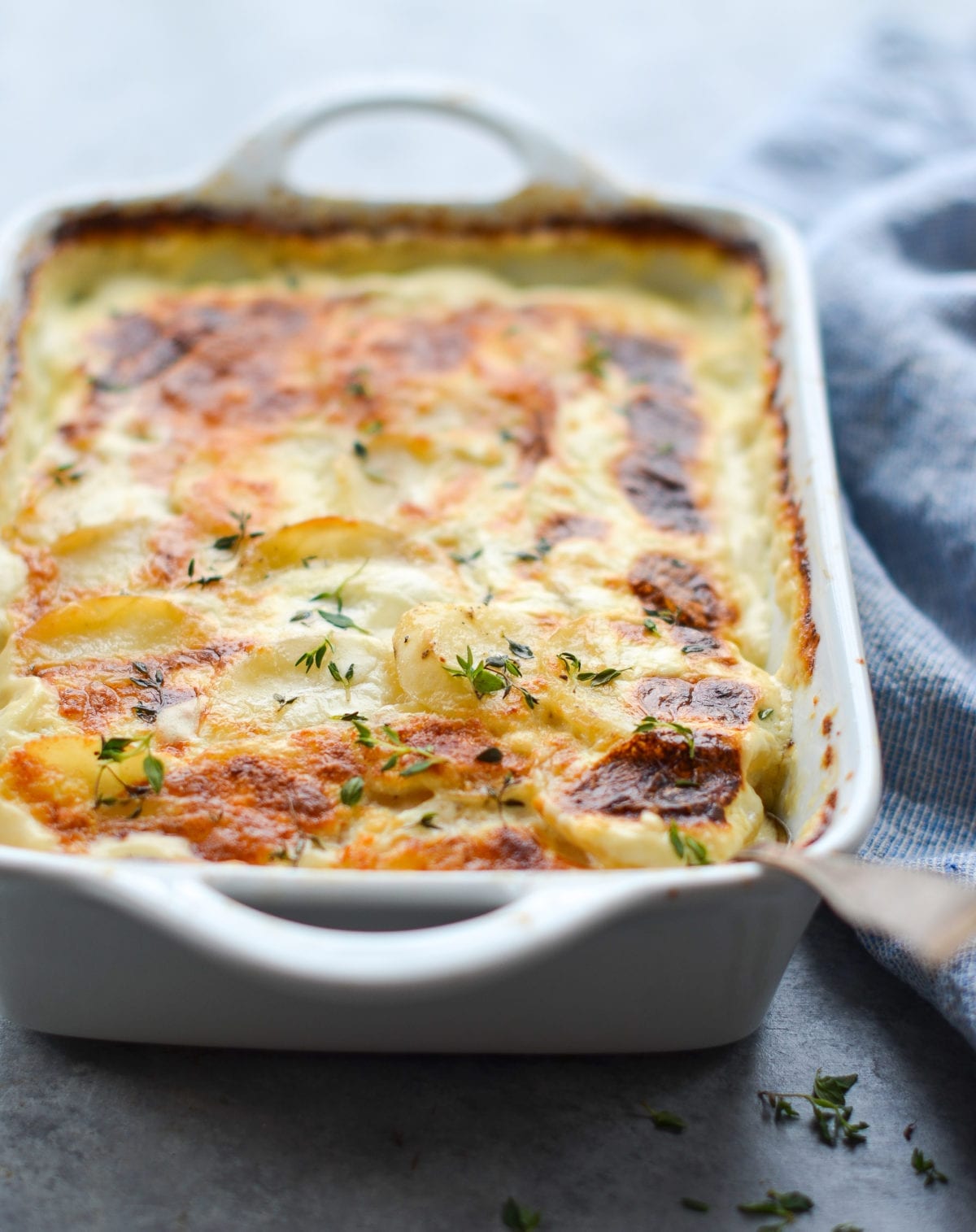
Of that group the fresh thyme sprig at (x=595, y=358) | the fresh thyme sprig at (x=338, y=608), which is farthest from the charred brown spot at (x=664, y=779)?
the fresh thyme sprig at (x=595, y=358)

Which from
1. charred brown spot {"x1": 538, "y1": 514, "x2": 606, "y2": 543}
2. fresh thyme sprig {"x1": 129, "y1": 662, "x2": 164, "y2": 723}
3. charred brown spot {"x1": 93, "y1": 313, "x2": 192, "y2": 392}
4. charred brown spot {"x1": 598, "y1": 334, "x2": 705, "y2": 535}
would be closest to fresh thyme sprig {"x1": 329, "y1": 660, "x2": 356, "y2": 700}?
fresh thyme sprig {"x1": 129, "y1": 662, "x2": 164, "y2": 723}

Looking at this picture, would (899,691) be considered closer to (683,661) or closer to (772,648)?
(772,648)

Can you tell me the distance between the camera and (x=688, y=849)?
70.9 inches

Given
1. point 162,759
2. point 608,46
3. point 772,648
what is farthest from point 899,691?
point 608,46

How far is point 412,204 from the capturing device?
316cm

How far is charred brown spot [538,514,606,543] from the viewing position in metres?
2.40

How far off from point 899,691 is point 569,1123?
0.99 metres

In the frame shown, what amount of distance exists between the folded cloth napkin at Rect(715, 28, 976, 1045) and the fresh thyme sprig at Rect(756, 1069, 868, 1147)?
0.20 m

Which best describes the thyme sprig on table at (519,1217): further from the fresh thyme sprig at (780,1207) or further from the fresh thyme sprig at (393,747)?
the fresh thyme sprig at (393,747)

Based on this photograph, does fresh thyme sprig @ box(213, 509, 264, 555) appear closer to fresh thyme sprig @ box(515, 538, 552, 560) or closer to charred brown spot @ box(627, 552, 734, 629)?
fresh thyme sprig @ box(515, 538, 552, 560)

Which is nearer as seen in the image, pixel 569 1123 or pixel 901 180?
pixel 569 1123

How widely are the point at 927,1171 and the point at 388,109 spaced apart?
8.20 ft

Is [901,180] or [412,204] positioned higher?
[901,180]

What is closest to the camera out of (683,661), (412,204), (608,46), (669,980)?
(669,980)
